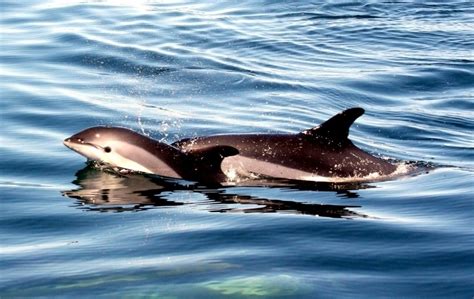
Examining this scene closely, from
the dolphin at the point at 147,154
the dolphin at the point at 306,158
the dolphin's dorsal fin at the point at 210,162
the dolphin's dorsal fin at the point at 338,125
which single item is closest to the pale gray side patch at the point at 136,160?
the dolphin at the point at 147,154

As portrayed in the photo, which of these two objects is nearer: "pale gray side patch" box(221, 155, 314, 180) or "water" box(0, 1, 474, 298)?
"water" box(0, 1, 474, 298)

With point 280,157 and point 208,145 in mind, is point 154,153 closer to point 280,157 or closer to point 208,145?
point 208,145

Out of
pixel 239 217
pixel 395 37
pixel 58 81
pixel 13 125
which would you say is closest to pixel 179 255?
pixel 239 217

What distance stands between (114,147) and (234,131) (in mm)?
3201

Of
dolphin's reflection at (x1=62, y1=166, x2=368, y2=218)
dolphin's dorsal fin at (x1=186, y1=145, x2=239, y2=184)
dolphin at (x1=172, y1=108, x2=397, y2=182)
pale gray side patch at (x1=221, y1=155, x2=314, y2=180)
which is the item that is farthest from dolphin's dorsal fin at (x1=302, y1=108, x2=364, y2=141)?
dolphin's dorsal fin at (x1=186, y1=145, x2=239, y2=184)

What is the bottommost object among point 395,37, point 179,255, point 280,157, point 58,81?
point 179,255

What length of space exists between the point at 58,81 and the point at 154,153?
7.38 metres

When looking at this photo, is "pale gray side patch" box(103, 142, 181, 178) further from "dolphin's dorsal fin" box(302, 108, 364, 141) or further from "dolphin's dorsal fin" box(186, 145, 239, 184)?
"dolphin's dorsal fin" box(302, 108, 364, 141)

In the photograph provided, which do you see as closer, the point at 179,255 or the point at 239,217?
the point at 179,255

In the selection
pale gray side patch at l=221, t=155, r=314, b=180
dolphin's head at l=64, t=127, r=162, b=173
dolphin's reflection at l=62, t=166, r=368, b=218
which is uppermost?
dolphin's head at l=64, t=127, r=162, b=173

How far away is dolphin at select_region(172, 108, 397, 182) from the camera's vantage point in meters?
14.2

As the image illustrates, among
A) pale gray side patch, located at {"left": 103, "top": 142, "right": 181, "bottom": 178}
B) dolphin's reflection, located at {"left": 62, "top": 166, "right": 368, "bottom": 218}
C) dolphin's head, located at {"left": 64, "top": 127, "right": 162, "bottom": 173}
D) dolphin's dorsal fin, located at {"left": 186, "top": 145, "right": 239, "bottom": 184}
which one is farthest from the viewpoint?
dolphin's head, located at {"left": 64, "top": 127, "right": 162, "bottom": 173}

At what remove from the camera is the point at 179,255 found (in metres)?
10.2

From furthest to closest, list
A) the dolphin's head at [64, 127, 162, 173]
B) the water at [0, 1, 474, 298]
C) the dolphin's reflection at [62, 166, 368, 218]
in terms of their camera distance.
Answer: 1. the dolphin's head at [64, 127, 162, 173]
2. the dolphin's reflection at [62, 166, 368, 218]
3. the water at [0, 1, 474, 298]
